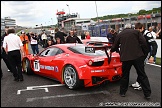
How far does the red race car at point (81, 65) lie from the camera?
4.65 metres

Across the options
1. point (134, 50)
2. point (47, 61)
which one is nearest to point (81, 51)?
point (47, 61)

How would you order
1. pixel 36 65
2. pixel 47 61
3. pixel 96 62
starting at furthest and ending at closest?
pixel 36 65 < pixel 47 61 < pixel 96 62

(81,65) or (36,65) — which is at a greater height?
(81,65)

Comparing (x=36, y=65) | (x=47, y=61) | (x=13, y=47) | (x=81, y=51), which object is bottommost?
(x=36, y=65)

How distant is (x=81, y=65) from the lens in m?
4.69

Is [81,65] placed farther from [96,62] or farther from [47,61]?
[47,61]

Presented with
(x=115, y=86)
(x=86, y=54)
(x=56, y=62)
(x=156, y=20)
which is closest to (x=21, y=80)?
(x=56, y=62)

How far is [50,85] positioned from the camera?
218 inches

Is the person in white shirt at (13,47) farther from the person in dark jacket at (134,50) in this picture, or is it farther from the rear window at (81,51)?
the person in dark jacket at (134,50)

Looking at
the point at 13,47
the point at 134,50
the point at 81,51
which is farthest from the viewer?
the point at 13,47

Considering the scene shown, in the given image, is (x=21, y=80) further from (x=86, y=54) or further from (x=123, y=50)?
(x=123, y=50)

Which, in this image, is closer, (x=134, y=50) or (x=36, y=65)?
(x=134, y=50)

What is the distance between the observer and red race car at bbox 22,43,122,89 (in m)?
4.65

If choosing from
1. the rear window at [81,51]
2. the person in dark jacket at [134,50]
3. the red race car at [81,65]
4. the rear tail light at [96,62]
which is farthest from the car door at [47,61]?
the person in dark jacket at [134,50]
